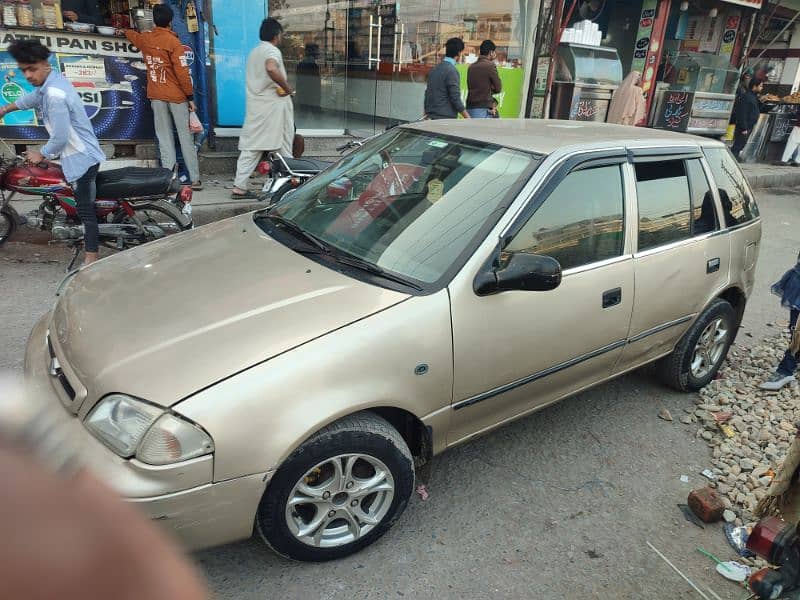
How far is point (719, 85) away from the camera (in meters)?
13.7

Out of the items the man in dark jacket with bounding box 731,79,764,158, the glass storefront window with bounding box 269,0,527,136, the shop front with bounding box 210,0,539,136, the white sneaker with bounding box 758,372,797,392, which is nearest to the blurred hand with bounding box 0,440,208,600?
the white sneaker with bounding box 758,372,797,392

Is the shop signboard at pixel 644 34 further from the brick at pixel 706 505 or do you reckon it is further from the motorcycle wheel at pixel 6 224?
the motorcycle wheel at pixel 6 224

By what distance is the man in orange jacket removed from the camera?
6602 mm

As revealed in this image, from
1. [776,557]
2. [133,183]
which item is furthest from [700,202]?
[133,183]

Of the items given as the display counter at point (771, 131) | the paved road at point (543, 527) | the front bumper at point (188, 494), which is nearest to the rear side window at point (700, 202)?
the paved road at point (543, 527)

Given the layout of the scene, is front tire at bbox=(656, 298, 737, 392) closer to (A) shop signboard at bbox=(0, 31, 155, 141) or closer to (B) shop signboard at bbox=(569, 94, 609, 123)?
(A) shop signboard at bbox=(0, 31, 155, 141)

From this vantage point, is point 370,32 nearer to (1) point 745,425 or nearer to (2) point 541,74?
(2) point 541,74

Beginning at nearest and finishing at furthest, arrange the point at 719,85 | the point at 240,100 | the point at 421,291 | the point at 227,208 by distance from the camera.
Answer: the point at 421,291, the point at 227,208, the point at 240,100, the point at 719,85

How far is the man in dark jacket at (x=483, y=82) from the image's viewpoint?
26.2 ft

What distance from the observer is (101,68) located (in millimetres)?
7281

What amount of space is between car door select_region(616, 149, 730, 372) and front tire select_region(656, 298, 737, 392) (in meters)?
0.11

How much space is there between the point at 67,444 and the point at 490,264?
203cm

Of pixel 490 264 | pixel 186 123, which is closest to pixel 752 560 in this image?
pixel 490 264

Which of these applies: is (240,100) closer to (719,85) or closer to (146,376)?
(146,376)
